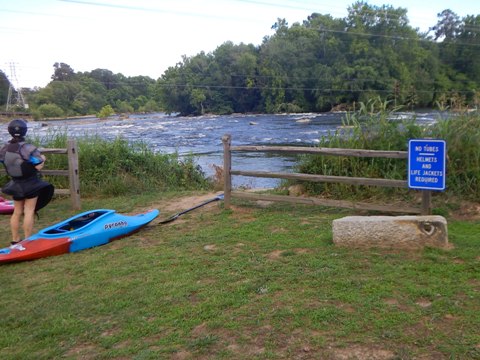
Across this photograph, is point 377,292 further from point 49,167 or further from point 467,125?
point 49,167

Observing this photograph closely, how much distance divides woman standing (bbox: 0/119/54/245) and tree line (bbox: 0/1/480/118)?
175ft

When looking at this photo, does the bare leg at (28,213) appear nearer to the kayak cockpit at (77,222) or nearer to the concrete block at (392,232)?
the kayak cockpit at (77,222)

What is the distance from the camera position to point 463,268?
163 inches

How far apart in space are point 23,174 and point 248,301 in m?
3.63

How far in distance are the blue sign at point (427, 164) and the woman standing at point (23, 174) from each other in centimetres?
457

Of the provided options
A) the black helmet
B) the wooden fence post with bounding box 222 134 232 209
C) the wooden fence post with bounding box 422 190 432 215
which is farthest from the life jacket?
the wooden fence post with bounding box 422 190 432 215

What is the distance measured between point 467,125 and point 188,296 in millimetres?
5393

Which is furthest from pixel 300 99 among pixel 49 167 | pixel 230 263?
pixel 230 263

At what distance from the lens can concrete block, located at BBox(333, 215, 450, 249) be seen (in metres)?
4.67

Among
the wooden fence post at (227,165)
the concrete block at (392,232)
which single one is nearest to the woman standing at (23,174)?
the wooden fence post at (227,165)

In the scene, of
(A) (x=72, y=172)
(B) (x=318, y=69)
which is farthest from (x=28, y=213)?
(B) (x=318, y=69)

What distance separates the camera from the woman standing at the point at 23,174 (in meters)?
5.78

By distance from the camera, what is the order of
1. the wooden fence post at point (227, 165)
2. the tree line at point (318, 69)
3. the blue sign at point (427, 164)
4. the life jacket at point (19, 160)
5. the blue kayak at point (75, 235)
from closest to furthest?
1. the blue sign at point (427, 164)
2. the blue kayak at point (75, 235)
3. the life jacket at point (19, 160)
4. the wooden fence post at point (227, 165)
5. the tree line at point (318, 69)

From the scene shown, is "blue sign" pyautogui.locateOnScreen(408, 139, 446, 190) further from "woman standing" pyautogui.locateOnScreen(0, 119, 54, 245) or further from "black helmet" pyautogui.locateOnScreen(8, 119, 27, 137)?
"black helmet" pyautogui.locateOnScreen(8, 119, 27, 137)
